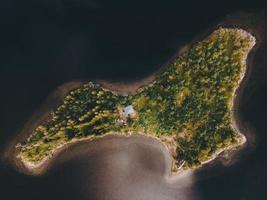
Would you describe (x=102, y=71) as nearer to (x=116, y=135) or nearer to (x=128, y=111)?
(x=128, y=111)

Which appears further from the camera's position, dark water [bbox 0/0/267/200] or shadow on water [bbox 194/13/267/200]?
shadow on water [bbox 194/13/267/200]

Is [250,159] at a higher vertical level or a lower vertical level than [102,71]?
lower

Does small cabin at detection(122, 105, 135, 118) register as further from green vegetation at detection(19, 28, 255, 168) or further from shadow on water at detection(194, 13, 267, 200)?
shadow on water at detection(194, 13, 267, 200)

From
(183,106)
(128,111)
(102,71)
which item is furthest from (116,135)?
(183,106)

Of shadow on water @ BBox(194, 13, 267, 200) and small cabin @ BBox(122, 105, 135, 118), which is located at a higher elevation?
small cabin @ BBox(122, 105, 135, 118)

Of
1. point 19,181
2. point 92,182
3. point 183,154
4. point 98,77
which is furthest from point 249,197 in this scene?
point 19,181

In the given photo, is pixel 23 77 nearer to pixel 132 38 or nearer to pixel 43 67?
pixel 43 67

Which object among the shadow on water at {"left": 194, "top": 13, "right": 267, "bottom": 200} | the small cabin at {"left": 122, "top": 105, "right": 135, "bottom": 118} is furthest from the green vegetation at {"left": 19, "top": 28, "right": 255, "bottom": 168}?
the shadow on water at {"left": 194, "top": 13, "right": 267, "bottom": 200}
